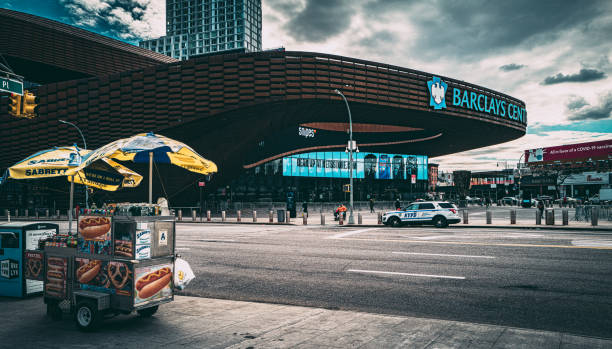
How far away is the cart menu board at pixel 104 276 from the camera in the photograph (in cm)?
559

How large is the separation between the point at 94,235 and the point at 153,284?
115 cm

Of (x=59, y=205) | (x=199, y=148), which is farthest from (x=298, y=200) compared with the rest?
(x=59, y=205)

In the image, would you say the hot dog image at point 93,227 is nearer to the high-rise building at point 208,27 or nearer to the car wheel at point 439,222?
the car wheel at point 439,222

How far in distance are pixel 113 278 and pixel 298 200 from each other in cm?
5318

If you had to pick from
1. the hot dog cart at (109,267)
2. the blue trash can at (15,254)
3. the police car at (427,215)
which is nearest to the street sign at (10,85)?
the blue trash can at (15,254)

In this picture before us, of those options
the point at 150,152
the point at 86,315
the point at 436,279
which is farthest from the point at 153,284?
the point at 436,279

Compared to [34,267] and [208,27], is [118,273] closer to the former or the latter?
[34,267]

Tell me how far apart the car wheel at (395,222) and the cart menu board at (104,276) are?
2017 cm

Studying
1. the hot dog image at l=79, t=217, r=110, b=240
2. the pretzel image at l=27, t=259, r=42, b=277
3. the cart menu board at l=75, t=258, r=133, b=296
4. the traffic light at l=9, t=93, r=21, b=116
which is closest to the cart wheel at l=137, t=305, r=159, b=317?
the cart menu board at l=75, t=258, r=133, b=296

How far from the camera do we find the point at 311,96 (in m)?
34.5

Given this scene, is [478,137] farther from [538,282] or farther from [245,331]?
[245,331]

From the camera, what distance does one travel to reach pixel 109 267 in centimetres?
576

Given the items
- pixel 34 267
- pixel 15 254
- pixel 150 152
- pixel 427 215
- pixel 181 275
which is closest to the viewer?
pixel 181 275

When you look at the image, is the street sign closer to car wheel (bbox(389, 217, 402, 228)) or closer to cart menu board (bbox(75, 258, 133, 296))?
cart menu board (bbox(75, 258, 133, 296))
